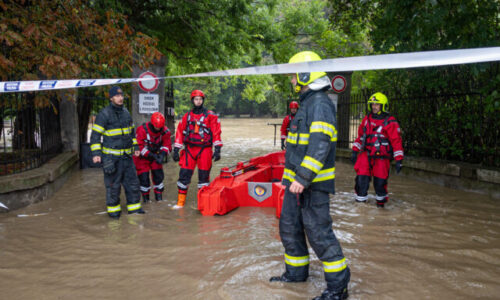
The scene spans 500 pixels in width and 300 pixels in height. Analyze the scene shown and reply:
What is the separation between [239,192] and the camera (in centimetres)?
605

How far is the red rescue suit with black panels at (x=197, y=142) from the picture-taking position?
6.31 m

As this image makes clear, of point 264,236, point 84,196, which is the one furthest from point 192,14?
point 264,236

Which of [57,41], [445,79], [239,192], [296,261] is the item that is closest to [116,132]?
[57,41]

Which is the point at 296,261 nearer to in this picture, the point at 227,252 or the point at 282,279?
the point at 282,279

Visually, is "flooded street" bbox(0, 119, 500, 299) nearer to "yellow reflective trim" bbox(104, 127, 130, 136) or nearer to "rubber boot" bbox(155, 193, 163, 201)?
"rubber boot" bbox(155, 193, 163, 201)

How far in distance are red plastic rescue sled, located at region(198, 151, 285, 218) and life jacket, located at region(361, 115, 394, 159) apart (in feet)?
5.44

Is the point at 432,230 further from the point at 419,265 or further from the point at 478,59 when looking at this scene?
the point at 478,59

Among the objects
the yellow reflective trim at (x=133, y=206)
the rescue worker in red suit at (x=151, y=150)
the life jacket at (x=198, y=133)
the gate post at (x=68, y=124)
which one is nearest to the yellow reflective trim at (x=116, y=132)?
the rescue worker in red suit at (x=151, y=150)

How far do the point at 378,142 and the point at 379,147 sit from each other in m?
0.09

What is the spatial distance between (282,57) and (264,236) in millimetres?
10407

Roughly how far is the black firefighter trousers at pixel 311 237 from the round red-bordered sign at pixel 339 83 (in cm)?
936

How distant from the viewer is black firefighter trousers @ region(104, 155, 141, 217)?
5.63 meters

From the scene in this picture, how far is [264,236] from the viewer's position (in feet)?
15.5

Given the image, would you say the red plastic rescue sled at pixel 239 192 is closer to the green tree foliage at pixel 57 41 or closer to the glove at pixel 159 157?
the glove at pixel 159 157
